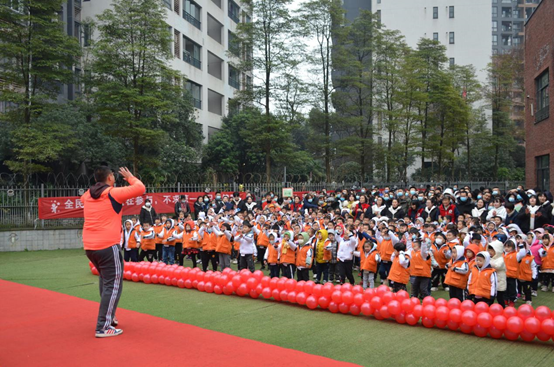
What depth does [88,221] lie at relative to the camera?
547 cm

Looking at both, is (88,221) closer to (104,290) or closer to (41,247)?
(104,290)

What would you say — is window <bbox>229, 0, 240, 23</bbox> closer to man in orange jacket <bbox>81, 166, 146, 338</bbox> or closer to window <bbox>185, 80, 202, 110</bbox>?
window <bbox>185, 80, 202, 110</bbox>

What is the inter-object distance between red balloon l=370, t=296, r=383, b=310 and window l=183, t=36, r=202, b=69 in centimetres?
2874

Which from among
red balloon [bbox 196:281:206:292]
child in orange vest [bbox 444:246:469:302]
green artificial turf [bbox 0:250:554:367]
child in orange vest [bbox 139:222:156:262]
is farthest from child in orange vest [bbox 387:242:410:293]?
child in orange vest [bbox 139:222:156:262]

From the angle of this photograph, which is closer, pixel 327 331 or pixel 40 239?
pixel 327 331

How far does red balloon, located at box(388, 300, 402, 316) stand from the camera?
677 cm

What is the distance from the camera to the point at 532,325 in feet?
18.9

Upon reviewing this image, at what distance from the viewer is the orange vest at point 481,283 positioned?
713 cm

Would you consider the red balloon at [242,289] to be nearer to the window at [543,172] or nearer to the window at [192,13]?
the window at [543,172]

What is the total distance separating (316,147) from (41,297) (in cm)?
2015

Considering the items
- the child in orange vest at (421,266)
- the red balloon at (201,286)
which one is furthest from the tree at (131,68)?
the child in orange vest at (421,266)

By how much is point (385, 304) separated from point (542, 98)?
658 inches

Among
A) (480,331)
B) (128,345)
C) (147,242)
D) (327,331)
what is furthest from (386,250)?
(147,242)

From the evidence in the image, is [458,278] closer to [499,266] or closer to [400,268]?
[499,266]
